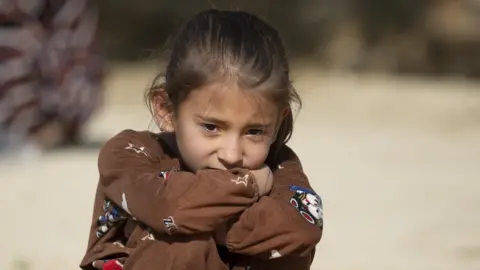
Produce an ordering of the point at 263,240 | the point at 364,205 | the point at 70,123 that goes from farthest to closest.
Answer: the point at 70,123 < the point at 364,205 < the point at 263,240

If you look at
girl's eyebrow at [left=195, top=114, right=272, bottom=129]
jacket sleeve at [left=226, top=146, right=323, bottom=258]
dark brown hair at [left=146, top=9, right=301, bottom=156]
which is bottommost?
jacket sleeve at [left=226, top=146, right=323, bottom=258]

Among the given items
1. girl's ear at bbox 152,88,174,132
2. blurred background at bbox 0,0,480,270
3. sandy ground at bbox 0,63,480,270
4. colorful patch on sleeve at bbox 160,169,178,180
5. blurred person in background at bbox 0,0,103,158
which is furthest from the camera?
blurred person in background at bbox 0,0,103,158

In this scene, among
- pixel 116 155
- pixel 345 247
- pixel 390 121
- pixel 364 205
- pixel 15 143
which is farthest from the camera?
pixel 390 121

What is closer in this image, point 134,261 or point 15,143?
point 134,261

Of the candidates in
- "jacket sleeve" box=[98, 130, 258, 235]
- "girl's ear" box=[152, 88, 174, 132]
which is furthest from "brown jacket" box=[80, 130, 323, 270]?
"girl's ear" box=[152, 88, 174, 132]

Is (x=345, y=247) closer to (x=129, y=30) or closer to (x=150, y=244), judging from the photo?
(x=150, y=244)

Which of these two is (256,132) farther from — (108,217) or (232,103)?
(108,217)

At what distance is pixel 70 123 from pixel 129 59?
9.60 meters

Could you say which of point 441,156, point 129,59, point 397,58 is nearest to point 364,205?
point 441,156

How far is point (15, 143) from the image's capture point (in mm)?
8711

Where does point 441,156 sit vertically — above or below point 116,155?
below

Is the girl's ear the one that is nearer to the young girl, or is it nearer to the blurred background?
the young girl

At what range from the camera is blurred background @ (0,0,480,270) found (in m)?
5.87

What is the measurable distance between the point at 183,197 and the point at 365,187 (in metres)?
5.07
